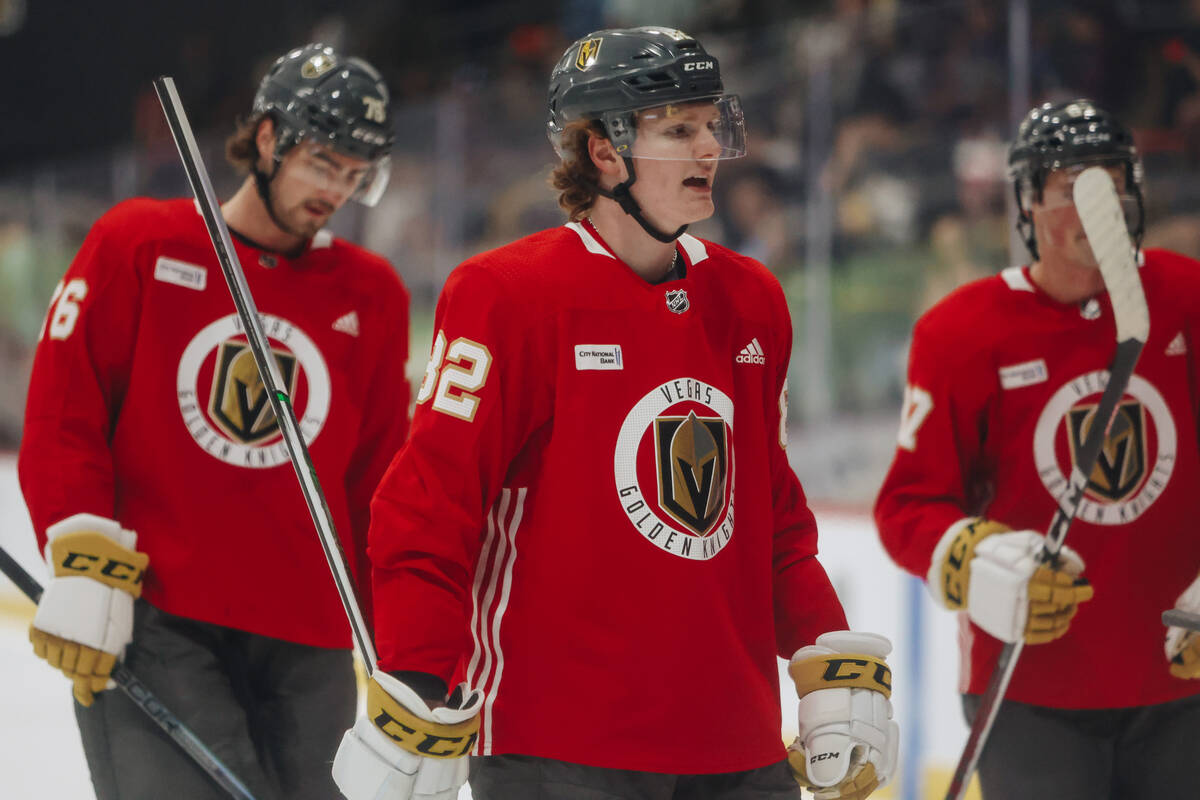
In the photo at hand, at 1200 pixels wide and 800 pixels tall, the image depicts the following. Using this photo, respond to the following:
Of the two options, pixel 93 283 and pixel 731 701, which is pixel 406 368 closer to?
pixel 93 283

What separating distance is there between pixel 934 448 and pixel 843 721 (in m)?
0.75

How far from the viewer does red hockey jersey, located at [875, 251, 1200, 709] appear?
2.11 m

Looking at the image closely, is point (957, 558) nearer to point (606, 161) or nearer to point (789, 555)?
point (789, 555)

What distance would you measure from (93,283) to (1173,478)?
5.33 feet

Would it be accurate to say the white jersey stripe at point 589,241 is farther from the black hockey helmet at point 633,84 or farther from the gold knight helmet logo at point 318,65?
the gold knight helmet logo at point 318,65

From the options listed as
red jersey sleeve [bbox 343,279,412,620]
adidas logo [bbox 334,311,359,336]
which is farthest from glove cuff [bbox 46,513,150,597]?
adidas logo [bbox 334,311,359,336]

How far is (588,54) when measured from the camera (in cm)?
166

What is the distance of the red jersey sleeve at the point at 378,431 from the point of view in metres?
2.29

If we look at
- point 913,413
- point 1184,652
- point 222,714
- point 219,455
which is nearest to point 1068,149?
point 913,413

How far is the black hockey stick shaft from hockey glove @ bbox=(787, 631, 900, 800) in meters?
0.50

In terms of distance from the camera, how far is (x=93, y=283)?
6.99 feet

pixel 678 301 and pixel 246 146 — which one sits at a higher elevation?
pixel 246 146

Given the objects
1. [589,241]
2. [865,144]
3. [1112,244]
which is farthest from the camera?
[865,144]

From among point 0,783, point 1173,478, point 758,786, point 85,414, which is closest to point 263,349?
point 85,414
